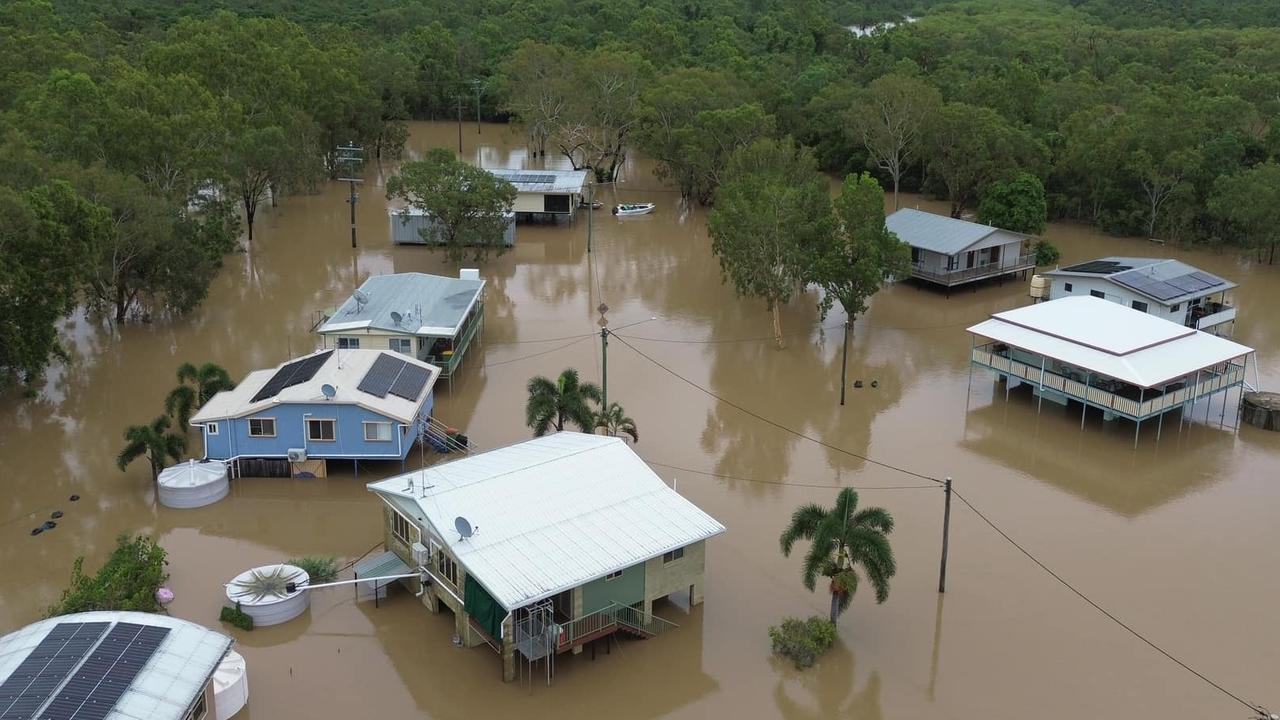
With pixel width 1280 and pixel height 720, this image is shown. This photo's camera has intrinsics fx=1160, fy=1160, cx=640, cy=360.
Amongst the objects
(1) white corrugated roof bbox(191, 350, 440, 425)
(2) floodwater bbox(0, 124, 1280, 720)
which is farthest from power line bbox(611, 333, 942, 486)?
(1) white corrugated roof bbox(191, 350, 440, 425)

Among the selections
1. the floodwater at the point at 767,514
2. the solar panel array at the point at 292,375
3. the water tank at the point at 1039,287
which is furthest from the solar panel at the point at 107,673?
the water tank at the point at 1039,287

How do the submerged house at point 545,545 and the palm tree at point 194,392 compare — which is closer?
the submerged house at point 545,545

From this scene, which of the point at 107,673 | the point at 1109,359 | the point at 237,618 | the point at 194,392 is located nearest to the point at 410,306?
the point at 194,392

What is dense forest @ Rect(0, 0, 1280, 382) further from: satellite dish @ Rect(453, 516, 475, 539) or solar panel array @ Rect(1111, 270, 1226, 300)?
satellite dish @ Rect(453, 516, 475, 539)

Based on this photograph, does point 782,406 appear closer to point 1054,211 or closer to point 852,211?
point 852,211

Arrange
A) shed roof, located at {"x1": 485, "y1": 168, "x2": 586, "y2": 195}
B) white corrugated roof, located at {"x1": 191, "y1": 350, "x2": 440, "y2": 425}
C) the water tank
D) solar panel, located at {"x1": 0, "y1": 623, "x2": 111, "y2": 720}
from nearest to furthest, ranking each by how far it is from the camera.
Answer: solar panel, located at {"x1": 0, "y1": 623, "x2": 111, "y2": 720}
white corrugated roof, located at {"x1": 191, "y1": 350, "x2": 440, "y2": 425}
the water tank
shed roof, located at {"x1": 485, "y1": 168, "x2": 586, "y2": 195}

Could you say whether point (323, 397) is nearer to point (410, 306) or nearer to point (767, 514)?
point (410, 306)

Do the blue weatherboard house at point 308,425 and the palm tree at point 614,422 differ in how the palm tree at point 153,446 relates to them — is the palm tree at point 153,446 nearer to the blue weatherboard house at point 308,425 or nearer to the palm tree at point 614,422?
the blue weatherboard house at point 308,425
